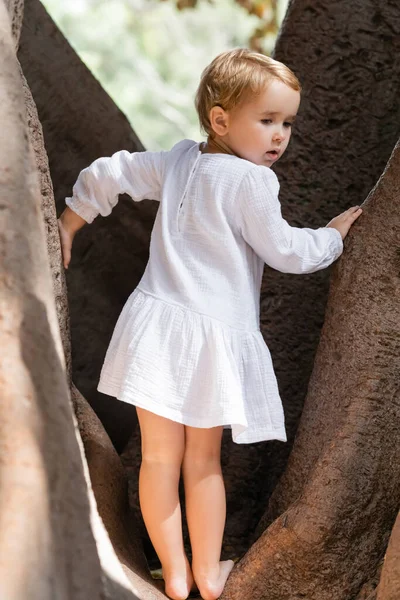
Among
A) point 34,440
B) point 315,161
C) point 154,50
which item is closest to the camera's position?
point 34,440

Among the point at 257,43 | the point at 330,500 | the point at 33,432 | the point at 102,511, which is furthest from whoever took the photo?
the point at 257,43

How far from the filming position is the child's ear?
1686 mm

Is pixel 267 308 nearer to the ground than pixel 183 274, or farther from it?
nearer to the ground

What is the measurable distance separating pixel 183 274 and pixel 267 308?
0.56 metres

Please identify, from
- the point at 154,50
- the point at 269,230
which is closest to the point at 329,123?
the point at 269,230

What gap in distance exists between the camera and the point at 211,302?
5.38ft

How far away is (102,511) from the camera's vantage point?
1.72 meters

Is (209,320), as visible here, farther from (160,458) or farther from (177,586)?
(177,586)

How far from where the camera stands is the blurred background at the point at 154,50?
25.5ft

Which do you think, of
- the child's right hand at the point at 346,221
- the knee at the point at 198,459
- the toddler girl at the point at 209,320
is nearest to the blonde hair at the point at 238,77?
the toddler girl at the point at 209,320

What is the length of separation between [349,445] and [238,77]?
0.71 meters

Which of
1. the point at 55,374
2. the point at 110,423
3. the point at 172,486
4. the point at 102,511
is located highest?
the point at 55,374

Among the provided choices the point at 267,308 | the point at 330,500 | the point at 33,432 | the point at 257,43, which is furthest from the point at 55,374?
the point at 257,43

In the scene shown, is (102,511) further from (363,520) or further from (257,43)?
(257,43)
